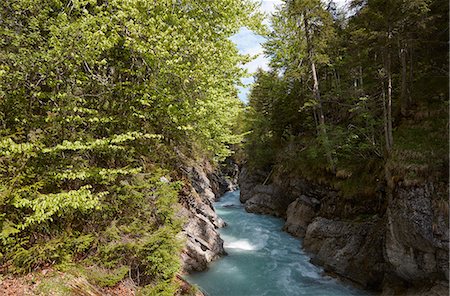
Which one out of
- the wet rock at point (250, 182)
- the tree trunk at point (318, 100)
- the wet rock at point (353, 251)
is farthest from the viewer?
the wet rock at point (250, 182)

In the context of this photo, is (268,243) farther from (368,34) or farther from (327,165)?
(368,34)

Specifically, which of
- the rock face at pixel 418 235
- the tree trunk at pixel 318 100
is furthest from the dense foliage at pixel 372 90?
the rock face at pixel 418 235

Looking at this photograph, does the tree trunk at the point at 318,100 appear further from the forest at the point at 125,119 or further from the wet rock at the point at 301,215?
the wet rock at the point at 301,215

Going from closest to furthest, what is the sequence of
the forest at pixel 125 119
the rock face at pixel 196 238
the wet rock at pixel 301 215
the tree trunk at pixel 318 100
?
1. the forest at pixel 125 119
2. the rock face at pixel 196 238
3. the tree trunk at pixel 318 100
4. the wet rock at pixel 301 215

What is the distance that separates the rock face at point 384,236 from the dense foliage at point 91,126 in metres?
7.51

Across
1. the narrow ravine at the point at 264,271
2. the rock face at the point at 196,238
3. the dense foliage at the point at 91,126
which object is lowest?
the narrow ravine at the point at 264,271

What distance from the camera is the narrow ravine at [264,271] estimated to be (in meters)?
10.7

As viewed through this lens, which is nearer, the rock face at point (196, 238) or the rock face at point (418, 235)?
the rock face at point (418, 235)

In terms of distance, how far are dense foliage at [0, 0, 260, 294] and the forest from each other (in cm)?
4

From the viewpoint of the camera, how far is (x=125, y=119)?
8000 mm

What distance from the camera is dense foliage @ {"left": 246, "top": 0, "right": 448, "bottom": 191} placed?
10758 mm

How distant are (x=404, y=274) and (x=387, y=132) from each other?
19.1 feet

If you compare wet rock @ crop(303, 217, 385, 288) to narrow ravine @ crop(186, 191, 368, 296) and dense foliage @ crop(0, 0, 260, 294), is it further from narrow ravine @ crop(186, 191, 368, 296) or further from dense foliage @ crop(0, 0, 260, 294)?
dense foliage @ crop(0, 0, 260, 294)

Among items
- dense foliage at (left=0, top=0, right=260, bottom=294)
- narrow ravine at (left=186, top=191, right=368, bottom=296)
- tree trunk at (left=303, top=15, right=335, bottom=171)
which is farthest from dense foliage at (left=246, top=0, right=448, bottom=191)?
dense foliage at (left=0, top=0, right=260, bottom=294)
